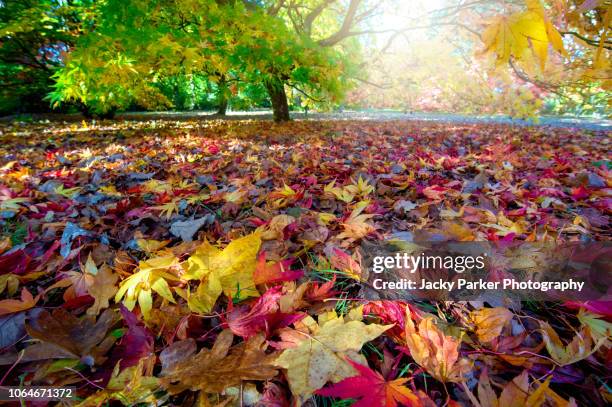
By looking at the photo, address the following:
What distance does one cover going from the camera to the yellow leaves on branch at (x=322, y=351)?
0.49 metres

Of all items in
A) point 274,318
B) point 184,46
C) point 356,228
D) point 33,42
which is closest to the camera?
point 274,318

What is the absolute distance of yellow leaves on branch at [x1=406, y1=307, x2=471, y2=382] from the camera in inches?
20.3

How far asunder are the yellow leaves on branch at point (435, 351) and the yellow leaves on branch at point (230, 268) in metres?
0.35

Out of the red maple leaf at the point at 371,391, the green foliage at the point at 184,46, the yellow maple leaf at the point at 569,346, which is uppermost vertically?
the green foliage at the point at 184,46

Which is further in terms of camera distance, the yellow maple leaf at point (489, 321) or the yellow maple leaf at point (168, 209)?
the yellow maple leaf at point (168, 209)

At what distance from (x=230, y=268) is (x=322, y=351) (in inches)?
11.6

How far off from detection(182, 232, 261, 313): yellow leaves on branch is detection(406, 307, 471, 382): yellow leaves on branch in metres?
0.35

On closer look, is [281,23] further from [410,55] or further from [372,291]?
[372,291]

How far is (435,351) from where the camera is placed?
1.79ft

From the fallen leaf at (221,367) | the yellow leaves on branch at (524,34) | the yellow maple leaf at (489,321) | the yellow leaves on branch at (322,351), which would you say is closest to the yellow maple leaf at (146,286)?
the fallen leaf at (221,367)

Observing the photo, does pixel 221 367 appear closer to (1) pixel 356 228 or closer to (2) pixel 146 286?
(2) pixel 146 286

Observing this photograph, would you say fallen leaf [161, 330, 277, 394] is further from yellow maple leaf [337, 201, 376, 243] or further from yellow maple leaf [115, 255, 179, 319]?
yellow maple leaf [337, 201, 376, 243]

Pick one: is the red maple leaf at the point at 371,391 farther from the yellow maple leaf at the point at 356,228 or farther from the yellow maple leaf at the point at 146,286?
the yellow maple leaf at the point at 356,228

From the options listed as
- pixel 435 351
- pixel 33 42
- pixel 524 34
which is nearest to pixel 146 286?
pixel 435 351
